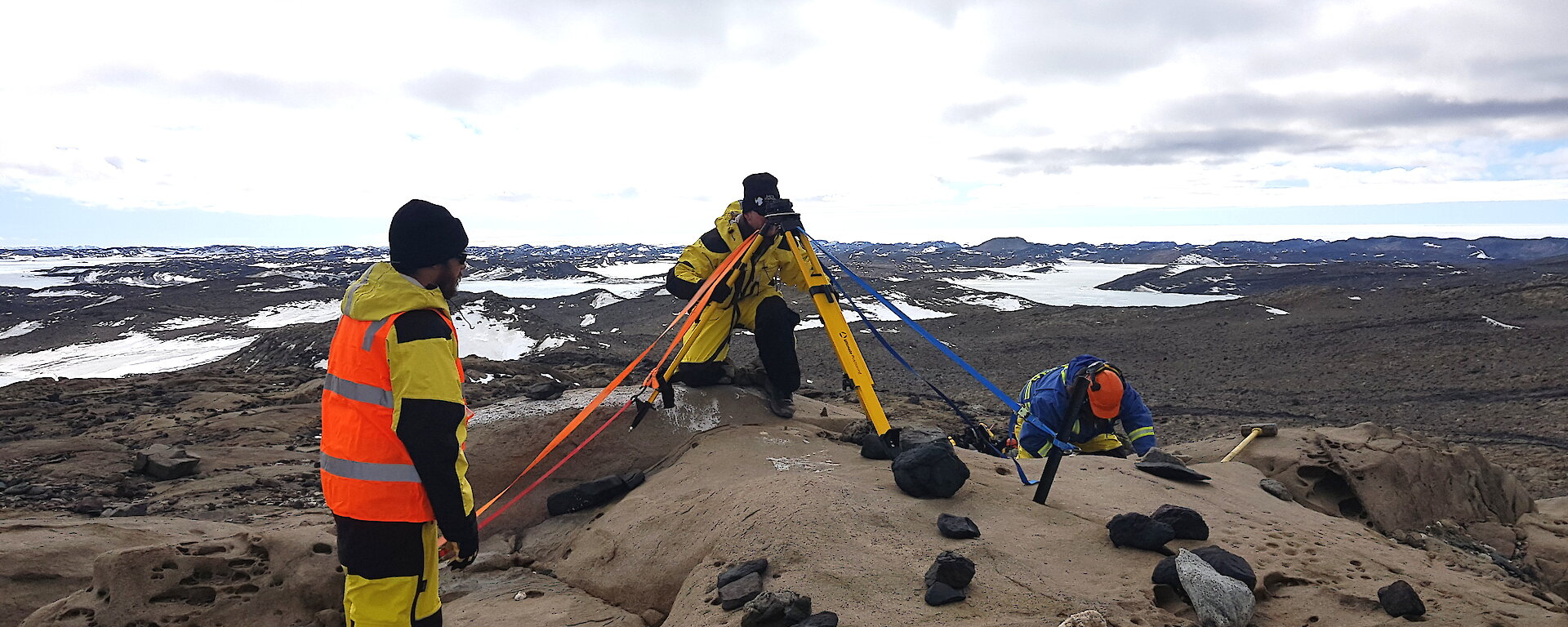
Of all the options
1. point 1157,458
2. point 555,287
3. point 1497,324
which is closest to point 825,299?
point 1157,458

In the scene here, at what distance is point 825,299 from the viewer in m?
5.28

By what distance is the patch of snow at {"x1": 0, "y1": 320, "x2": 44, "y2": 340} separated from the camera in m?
28.7

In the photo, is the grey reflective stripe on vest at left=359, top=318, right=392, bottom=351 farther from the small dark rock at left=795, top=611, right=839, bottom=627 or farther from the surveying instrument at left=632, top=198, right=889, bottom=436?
the surveying instrument at left=632, top=198, right=889, bottom=436

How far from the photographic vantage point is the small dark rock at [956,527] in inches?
138

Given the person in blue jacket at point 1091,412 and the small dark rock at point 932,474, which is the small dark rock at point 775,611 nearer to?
the small dark rock at point 932,474

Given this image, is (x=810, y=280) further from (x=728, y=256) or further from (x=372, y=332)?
(x=372, y=332)

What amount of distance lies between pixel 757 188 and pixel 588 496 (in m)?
2.55

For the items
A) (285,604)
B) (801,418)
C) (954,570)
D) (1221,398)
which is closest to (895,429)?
(801,418)

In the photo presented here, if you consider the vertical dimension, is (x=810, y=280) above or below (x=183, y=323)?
above

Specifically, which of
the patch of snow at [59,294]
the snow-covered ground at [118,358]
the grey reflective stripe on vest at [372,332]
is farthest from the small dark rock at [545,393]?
the patch of snow at [59,294]

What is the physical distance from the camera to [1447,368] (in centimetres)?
1520

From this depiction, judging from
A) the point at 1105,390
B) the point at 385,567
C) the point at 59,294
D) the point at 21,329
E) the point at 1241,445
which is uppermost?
the point at 1105,390

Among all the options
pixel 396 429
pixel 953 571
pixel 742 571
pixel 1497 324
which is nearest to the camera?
pixel 396 429

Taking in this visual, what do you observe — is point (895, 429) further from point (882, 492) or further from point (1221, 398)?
point (1221, 398)
